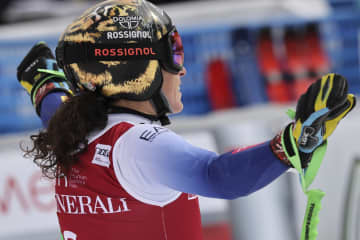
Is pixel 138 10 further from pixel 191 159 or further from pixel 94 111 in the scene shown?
pixel 191 159

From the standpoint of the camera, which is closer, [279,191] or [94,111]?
[94,111]

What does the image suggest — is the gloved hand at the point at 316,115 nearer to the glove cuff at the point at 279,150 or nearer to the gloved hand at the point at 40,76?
the glove cuff at the point at 279,150

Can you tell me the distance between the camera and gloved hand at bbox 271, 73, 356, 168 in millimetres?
1615

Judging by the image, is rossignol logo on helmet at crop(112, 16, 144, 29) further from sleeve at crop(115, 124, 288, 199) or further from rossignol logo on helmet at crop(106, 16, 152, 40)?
sleeve at crop(115, 124, 288, 199)

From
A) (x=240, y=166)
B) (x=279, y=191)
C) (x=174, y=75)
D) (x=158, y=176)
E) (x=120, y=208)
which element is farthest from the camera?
(x=279, y=191)

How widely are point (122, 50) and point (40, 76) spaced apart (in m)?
0.82

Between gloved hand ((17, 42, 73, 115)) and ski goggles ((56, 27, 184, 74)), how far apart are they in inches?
21.0

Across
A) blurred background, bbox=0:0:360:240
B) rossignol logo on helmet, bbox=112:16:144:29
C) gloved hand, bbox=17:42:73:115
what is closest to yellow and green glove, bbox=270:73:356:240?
rossignol logo on helmet, bbox=112:16:144:29

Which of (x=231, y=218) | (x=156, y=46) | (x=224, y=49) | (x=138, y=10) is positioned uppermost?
(x=138, y=10)

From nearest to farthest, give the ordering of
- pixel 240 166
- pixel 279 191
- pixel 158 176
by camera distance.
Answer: pixel 240 166 → pixel 158 176 → pixel 279 191

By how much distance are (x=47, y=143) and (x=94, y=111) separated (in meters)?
0.23

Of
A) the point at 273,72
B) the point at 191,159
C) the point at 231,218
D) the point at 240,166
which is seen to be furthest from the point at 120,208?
Result: the point at 273,72

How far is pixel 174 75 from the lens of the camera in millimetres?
2215

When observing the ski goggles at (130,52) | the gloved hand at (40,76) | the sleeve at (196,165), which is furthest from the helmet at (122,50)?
the gloved hand at (40,76)
